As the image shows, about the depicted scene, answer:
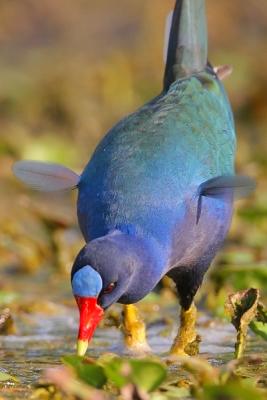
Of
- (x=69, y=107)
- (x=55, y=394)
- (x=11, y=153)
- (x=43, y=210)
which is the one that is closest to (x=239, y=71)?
(x=69, y=107)

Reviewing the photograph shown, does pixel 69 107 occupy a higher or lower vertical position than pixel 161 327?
higher

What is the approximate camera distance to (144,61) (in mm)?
11586

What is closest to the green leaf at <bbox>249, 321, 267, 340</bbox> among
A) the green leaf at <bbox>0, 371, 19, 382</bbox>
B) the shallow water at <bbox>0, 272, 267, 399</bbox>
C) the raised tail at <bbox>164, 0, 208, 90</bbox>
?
the shallow water at <bbox>0, 272, 267, 399</bbox>

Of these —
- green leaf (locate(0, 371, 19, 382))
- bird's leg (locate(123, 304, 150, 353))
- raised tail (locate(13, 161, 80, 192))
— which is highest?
raised tail (locate(13, 161, 80, 192))

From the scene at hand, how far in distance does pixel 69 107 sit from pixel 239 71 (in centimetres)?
170

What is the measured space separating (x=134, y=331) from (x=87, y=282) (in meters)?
1.33

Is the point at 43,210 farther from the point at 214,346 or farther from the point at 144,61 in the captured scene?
the point at 144,61

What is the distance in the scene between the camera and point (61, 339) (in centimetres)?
550

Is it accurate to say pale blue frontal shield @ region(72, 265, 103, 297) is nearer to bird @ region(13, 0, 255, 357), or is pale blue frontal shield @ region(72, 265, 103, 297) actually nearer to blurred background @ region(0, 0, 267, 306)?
bird @ region(13, 0, 255, 357)

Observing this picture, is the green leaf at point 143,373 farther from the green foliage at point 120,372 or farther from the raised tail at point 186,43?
the raised tail at point 186,43

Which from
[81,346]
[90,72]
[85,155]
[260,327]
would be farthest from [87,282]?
[90,72]

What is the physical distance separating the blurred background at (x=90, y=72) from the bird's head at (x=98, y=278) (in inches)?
149

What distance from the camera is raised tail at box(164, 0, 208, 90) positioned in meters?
5.80

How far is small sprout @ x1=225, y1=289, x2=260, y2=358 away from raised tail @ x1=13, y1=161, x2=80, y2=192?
988 millimetres
